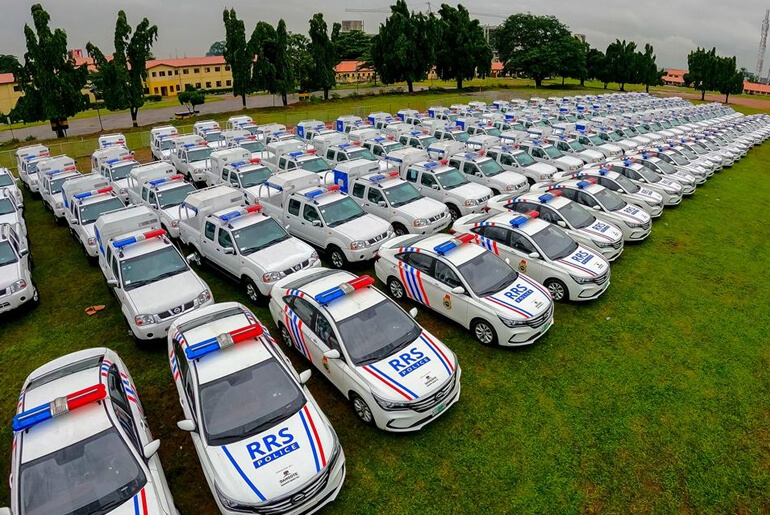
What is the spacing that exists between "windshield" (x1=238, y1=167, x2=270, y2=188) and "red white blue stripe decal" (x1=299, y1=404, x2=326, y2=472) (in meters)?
12.2

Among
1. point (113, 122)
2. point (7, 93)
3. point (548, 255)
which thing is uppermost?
point (7, 93)

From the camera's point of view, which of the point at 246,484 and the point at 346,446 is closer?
the point at 246,484

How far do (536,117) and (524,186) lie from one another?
15.4m

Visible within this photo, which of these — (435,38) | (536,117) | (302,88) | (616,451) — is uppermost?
(435,38)

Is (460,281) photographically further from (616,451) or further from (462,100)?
(462,100)

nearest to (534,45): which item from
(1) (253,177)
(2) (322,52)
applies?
(2) (322,52)

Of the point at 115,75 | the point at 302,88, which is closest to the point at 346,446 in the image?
the point at 115,75

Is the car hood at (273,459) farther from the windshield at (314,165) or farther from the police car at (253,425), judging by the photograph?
the windshield at (314,165)

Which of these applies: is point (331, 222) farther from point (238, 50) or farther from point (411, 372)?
point (238, 50)

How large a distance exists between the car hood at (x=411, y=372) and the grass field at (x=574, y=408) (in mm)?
909

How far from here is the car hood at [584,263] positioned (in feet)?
34.4

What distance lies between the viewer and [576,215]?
508 inches

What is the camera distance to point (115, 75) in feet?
124

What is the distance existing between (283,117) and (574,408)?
123 ft
